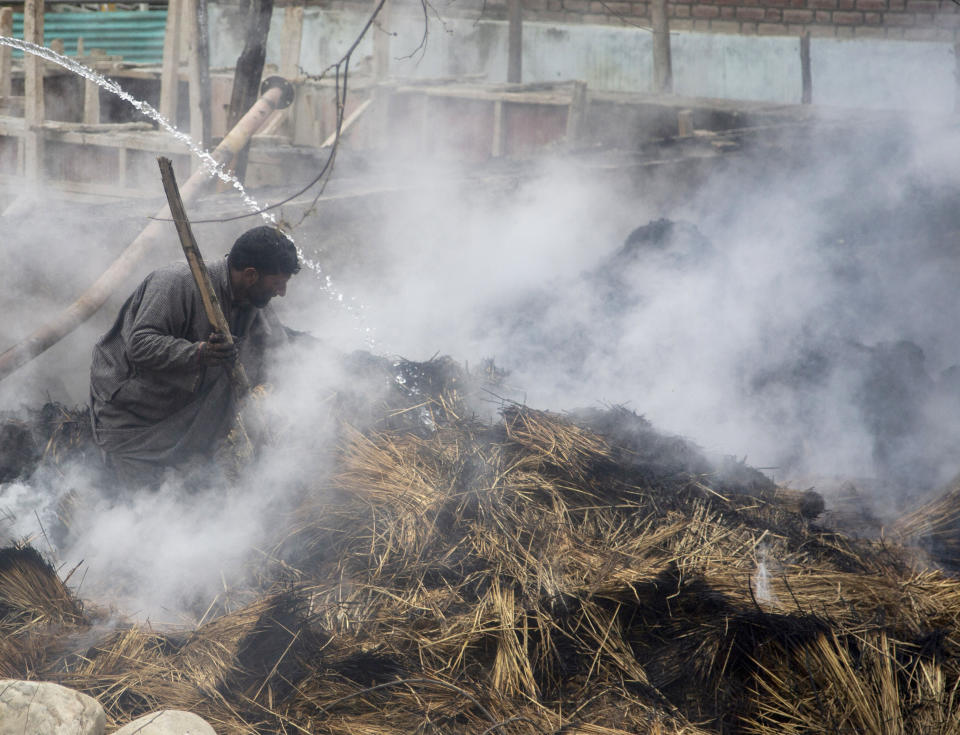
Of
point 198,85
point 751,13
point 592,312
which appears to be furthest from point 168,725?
point 751,13

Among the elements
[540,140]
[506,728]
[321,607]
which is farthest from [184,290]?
[540,140]

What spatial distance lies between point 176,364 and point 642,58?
1178 cm

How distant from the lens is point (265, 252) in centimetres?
396

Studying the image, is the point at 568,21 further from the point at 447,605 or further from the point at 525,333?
the point at 447,605

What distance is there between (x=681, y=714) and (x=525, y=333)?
10.9 ft

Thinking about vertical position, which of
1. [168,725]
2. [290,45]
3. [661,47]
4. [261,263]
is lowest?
[168,725]

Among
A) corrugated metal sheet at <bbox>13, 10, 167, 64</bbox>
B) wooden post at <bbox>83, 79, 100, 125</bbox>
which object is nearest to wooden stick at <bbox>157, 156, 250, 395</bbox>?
wooden post at <bbox>83, 79, 100, 125</bbox>

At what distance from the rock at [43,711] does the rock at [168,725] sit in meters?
0.12

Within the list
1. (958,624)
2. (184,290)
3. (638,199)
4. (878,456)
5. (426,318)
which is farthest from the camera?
(638,199)

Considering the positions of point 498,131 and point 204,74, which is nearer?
point 204,74

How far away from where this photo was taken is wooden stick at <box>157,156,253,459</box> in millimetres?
3650

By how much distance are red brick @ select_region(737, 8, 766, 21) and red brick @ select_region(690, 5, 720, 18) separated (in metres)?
0.34

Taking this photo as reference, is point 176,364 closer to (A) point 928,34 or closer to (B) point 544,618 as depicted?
(B) point 544,618

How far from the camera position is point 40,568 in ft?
11.7
